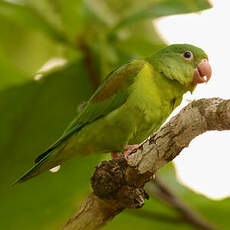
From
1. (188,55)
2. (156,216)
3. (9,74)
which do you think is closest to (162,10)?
(188,55)

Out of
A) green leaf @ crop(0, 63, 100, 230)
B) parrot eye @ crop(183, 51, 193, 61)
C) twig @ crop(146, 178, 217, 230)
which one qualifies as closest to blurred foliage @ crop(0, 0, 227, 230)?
green leaf @ crop(0, 63, 100, 230)

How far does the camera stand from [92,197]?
6.10 feet

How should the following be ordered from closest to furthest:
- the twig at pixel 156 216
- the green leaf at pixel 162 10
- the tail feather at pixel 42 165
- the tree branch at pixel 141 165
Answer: the tree branch at pixel 141 165, the tail feather at pixel 42 165, the green leaf at pixel 162 10, the twig at pixel 156 216

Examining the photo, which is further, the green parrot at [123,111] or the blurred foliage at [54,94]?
the blurred foliage at [54,94]

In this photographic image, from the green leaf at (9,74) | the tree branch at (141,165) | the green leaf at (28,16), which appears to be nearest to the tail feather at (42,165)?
the tree branch at (141,165)

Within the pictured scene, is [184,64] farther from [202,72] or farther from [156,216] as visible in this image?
[156,216]

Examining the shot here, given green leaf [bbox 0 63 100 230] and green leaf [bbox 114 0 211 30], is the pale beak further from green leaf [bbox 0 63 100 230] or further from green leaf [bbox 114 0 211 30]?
green leaf [bbox 0 63 100 230]

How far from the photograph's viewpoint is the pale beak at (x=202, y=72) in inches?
99.0

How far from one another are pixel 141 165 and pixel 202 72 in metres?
0.90

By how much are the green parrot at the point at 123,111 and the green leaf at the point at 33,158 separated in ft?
0.62

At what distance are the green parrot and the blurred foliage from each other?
6.3 inches

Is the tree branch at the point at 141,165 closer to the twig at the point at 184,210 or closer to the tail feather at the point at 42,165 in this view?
the tail feather at the point at 42,165

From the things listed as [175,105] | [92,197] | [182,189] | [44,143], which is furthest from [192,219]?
[92,197]

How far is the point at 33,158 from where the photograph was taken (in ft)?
8.25
